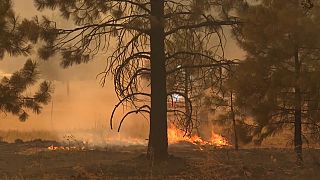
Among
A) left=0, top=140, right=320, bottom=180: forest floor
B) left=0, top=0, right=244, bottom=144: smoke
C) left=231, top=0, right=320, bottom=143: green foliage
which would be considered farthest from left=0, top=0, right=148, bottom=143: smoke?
left=231, top=0, right=320, bottom=143: green foliage

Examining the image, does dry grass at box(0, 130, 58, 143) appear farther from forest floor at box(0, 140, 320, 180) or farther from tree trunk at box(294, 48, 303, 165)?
tree trunk at box(294, 48, 303, 165)

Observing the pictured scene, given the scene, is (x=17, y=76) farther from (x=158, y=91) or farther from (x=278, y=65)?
(x=278, y=65)

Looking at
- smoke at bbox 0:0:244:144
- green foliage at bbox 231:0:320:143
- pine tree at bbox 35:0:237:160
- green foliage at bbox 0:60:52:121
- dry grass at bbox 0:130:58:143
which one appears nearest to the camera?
pine tree at bbox 35:0:237:160

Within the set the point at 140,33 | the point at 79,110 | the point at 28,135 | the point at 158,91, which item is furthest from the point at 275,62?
the point at 79,110

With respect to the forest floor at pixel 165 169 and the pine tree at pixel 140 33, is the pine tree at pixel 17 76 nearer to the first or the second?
the pine tree at pixel 140 33

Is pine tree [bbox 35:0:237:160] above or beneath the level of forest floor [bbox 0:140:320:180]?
above

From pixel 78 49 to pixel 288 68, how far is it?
17.3ft

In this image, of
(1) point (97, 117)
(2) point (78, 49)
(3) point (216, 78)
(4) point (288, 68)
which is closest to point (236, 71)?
(3) point (216, 78)

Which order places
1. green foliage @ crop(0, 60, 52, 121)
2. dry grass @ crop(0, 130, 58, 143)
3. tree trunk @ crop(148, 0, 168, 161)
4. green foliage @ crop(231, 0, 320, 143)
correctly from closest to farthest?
tree trunk @ crop(148, 0, 168, 161), green foliage @ crop(231, 0, 320, 143), green foliage @ crop(0, 60, 52, 121), dry grass @ crop(0, 130, 58, 143)

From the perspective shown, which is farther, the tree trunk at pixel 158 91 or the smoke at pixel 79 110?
the smoke at pixel 79 110

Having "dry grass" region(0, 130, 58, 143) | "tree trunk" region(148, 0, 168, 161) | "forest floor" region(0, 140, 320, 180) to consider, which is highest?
"tree trunk" region(148, 0, 168, 161)

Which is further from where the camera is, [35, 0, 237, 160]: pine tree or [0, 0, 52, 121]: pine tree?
[0, 0, 52, 121]: pine tree

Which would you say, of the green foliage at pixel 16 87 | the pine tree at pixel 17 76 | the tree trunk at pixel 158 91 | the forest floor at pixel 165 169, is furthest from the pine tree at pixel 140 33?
the green foliage at pixel 16 87

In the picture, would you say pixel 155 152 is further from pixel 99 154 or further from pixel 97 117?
pixel 97 117
